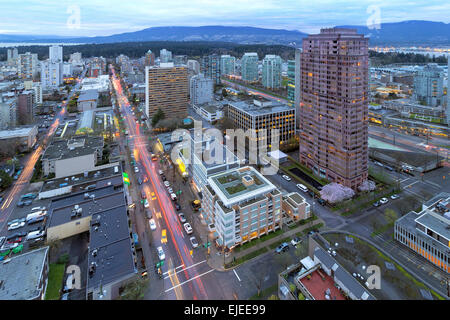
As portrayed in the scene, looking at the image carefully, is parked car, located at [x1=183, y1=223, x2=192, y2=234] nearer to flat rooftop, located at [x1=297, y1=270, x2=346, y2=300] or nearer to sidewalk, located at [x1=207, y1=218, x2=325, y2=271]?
sidewalk, located at [x1=207, y1=218, x2=325, y2=271]

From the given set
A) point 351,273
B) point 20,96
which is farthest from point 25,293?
point 20,96

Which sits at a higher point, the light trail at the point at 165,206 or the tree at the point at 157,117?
the tree at the point at 157,117

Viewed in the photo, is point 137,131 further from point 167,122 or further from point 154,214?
point 154,214

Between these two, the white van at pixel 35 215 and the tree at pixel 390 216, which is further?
the white van at pixel 35 215

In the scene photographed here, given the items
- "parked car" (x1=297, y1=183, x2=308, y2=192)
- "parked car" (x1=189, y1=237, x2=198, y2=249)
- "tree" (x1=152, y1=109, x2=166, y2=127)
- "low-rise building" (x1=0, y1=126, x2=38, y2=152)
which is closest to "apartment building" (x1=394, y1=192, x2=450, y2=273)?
"parked car" (x1=297, y1=183, x2=308, y2=192)

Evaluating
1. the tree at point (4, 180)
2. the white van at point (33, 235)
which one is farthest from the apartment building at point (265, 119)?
the tree at point (4, 180)

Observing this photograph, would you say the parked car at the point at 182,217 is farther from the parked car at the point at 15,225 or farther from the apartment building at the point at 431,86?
the apartment building at the point at 431,86

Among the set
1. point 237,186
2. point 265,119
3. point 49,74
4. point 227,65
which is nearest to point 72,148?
point 237,186
